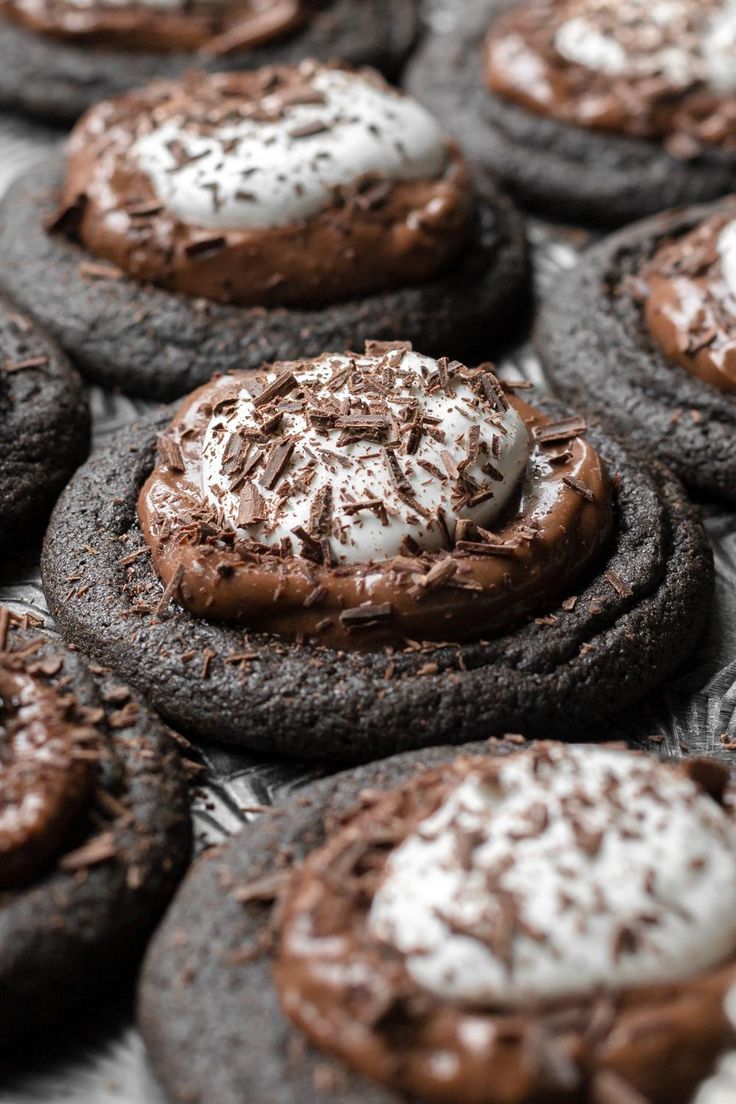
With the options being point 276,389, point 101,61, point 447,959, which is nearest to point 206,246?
point 276,389

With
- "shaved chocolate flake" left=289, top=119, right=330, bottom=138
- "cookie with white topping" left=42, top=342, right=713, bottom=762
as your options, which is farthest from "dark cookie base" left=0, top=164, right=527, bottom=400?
"cookie with white topping" left=42, top=342, right=713, bottom=762

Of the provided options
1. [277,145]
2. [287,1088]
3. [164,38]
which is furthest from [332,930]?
[164,38]

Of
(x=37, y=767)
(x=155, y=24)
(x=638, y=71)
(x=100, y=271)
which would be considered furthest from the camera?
(x=155, y=24)

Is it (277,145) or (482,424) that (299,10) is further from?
(482,424)

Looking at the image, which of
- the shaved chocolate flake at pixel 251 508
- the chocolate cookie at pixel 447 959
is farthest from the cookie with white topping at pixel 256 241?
the chocolate cookie at pixel 447 959

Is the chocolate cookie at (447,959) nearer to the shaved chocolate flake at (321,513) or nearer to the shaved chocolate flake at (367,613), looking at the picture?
the shaved chocolate flake at (367,613)

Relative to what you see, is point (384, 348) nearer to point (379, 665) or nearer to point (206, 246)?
point (206, 246)
